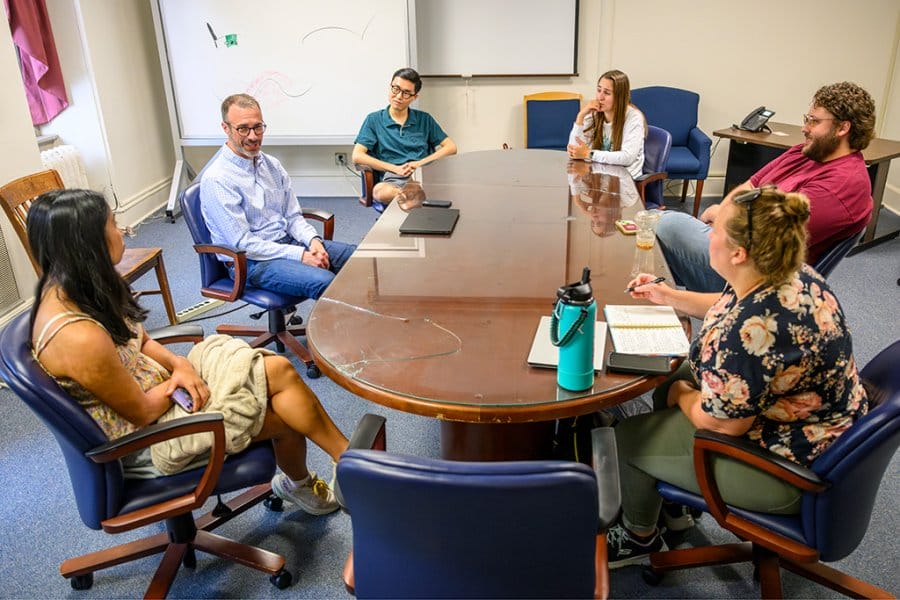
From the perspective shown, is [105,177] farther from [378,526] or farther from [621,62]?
[378,526]

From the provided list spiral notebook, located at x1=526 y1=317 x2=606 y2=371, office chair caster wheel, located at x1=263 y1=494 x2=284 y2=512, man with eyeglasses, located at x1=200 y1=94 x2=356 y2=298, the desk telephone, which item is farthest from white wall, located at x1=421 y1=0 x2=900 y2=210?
spiral notebook, located at x1=526 y1=317 x2=606 y2=371

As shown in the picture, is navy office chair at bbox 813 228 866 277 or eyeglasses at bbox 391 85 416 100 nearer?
navy office chair at bbox 813 228 866 277

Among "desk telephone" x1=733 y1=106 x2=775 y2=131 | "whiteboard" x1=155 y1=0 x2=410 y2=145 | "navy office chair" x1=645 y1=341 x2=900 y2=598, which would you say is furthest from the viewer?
"whiteboard" x1=155 y1=0 x2=410 y2=145

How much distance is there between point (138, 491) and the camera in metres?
1.58

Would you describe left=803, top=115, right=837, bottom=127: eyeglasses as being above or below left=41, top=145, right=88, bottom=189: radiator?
above

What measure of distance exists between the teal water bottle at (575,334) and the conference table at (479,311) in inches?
1.2

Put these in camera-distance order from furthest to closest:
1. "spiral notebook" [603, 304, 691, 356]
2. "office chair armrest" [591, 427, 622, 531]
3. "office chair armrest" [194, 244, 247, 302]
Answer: "office chair armrest" [194, 244, 247, 302] → "spiral notebook" [603, 304, 691, 356] → "office chair armrest" [591, 427, 622, 531]

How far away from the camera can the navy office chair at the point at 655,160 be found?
3675 mm

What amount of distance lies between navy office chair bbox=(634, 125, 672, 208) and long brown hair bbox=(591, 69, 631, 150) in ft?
0.82

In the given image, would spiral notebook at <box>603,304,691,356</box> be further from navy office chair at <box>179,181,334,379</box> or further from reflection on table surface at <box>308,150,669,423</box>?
navy office chair at <box>179,181,334,379</box>

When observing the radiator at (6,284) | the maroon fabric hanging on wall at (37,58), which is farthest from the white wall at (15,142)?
the maroon fabric hanging on wall at (37,58)

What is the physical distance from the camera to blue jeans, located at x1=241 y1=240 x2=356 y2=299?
263 cm

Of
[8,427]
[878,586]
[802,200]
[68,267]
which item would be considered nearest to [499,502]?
[802,200]

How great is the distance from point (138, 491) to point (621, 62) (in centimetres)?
468
